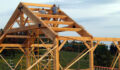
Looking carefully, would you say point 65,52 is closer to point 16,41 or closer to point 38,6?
point 16,41

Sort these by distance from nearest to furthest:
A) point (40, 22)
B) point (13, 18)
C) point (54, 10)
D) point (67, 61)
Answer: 1. point (40, 22)
2. point (54, 10)
3. point (13, 18)
4. point (67, 61)

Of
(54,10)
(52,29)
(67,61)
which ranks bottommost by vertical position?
(67,61)

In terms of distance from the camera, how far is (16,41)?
2934cm

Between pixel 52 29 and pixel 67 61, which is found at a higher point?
pixel 52 29

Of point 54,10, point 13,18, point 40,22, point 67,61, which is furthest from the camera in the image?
point 67,61

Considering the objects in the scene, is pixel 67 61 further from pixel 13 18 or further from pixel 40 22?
pixel 40 22

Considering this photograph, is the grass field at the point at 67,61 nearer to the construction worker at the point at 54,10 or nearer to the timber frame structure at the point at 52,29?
the timber frame structure at the point at 52,29

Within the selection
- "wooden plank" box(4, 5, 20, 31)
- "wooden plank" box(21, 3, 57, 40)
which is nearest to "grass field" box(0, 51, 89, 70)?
"wooden plank" box(4, 5, 20, 31)

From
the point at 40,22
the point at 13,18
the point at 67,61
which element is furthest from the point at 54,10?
the point at 67,61

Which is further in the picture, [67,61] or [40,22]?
[67,61]

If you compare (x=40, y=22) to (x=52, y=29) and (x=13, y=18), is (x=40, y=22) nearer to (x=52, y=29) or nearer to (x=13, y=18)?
(x=52, y=29)

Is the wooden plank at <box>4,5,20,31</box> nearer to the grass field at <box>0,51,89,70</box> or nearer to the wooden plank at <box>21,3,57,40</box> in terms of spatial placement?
the wooden plank at <box>21,3,57,40</box>

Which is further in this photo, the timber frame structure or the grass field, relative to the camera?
the grass field

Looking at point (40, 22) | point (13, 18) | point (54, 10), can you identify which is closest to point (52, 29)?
point (40, 22)
